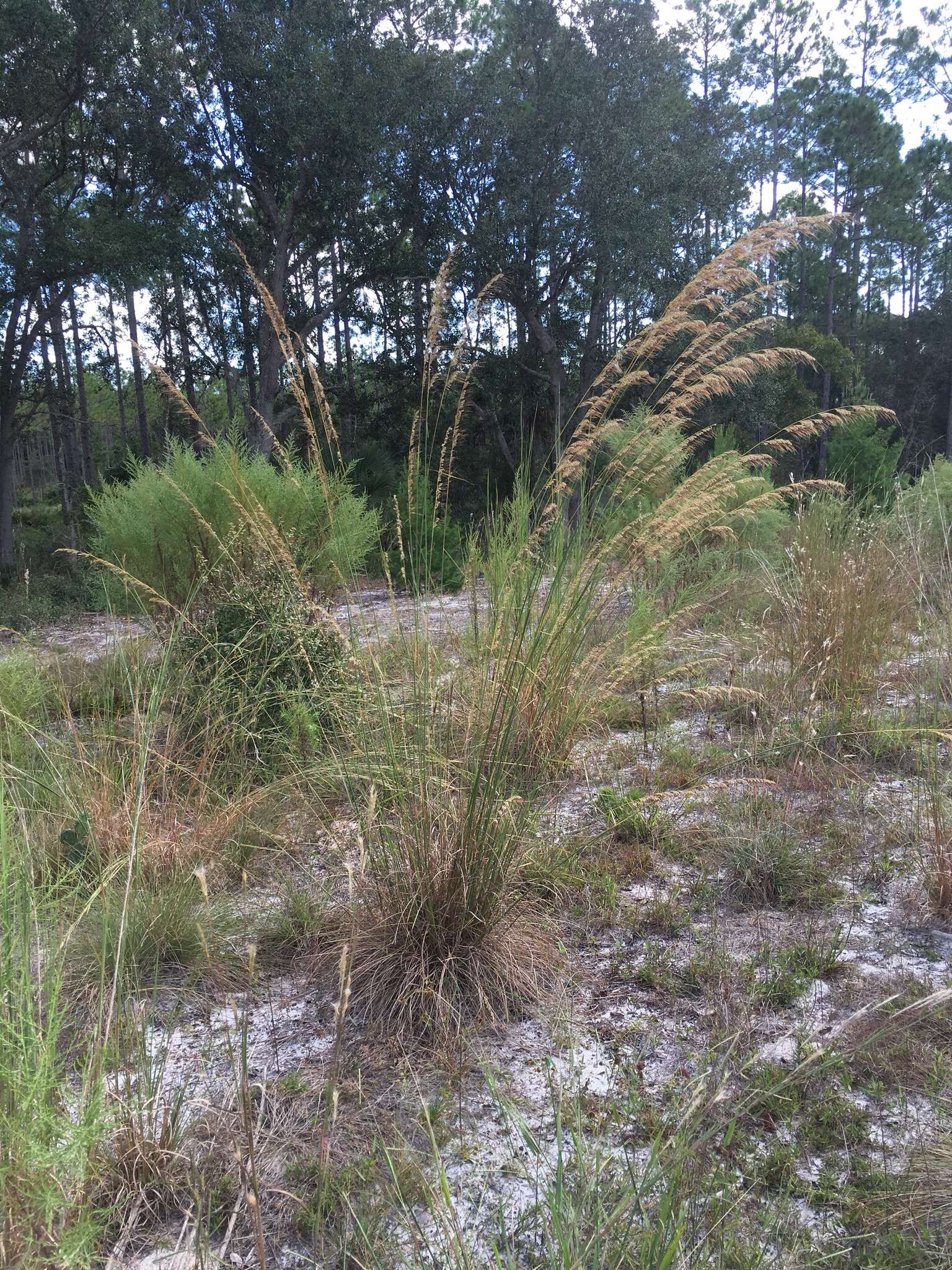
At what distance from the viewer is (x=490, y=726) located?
1765 millimetres

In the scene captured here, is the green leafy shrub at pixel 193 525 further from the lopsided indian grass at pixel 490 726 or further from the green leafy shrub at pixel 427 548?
the lopsided indian grass at pixel 490 726

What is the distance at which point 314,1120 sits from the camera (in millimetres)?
1415

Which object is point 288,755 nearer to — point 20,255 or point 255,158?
point 20,255

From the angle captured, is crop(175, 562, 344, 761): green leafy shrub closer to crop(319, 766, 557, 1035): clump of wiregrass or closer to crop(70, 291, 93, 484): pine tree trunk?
crop(319, 766, 557, 1035): clump of wiregrass

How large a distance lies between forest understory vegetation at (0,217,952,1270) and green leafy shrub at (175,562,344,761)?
0.02 m

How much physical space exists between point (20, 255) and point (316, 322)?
173 inches

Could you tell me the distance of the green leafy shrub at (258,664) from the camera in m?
2.86

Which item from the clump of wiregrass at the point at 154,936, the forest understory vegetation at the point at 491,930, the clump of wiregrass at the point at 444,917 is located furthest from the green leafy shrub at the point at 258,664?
the clump of wiregrass at the point at 444,917

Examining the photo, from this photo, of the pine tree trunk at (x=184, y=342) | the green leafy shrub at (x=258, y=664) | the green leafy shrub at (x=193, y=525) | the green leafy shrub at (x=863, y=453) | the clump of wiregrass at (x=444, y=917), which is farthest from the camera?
the pine tree trunk at (x=184, y=342)

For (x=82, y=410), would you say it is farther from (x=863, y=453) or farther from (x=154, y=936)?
(x=154, y=936)

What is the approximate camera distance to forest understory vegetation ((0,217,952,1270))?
1156mm

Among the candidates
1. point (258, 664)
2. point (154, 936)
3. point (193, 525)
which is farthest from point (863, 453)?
point (154, 936)

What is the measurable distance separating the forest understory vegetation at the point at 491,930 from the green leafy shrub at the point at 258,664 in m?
0.02

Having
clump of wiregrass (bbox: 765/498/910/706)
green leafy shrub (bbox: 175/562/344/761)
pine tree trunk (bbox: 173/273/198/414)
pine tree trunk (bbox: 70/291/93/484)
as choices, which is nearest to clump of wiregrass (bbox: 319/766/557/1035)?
green leafy shrub (bbox: 175/562/344/761)
